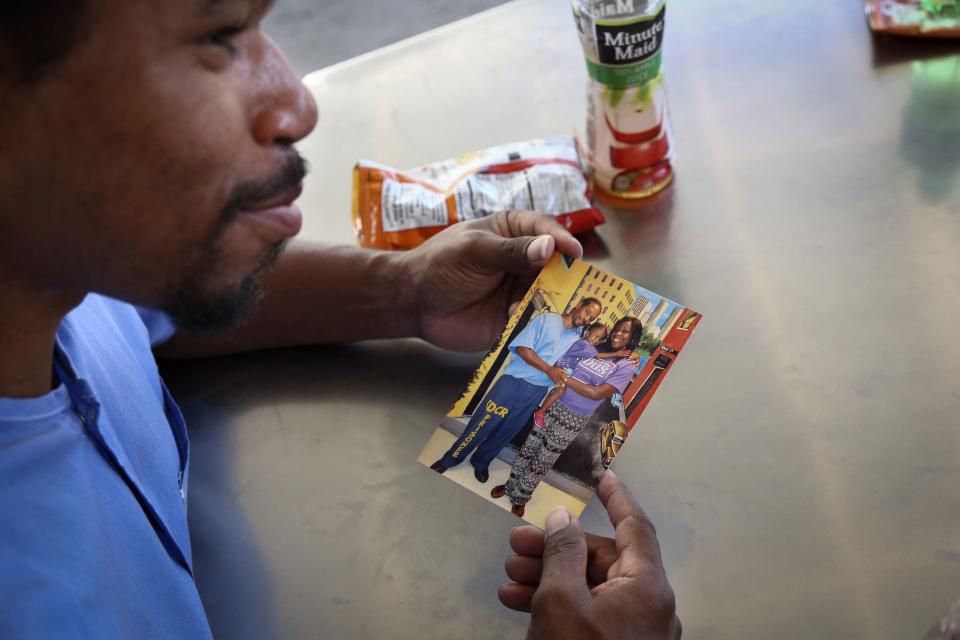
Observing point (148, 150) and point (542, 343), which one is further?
point (542, 343)

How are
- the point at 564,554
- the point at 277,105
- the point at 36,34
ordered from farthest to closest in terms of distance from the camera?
the point at 564,554, the point at 277,105, the point at 36,34

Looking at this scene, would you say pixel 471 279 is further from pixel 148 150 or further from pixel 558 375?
pixel 148 150

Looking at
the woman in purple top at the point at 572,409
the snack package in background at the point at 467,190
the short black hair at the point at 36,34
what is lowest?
the woman in purple top at the point at 572,409

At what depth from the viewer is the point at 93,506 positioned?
0.85 meters

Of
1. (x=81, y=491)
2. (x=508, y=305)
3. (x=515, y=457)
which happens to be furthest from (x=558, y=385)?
(x=81, y=491)

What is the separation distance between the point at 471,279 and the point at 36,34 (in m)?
0.60

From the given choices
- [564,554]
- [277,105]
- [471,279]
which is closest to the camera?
[277,105]

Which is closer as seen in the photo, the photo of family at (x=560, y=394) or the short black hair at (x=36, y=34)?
the short black hair at (x=36, y=34)

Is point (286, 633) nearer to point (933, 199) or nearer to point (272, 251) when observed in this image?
point (272, 251)

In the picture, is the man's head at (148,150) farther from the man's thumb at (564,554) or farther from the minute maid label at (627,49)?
the minute maid label at (627,49)

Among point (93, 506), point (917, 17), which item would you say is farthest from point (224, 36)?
point (917, 17)

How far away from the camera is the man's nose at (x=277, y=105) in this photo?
2.47 feet

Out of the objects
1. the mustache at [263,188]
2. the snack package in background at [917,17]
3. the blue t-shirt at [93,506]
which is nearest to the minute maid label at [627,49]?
the snack package in background at [917,17]

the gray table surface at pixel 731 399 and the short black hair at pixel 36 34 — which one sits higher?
the short black hair at pixel 36 34
